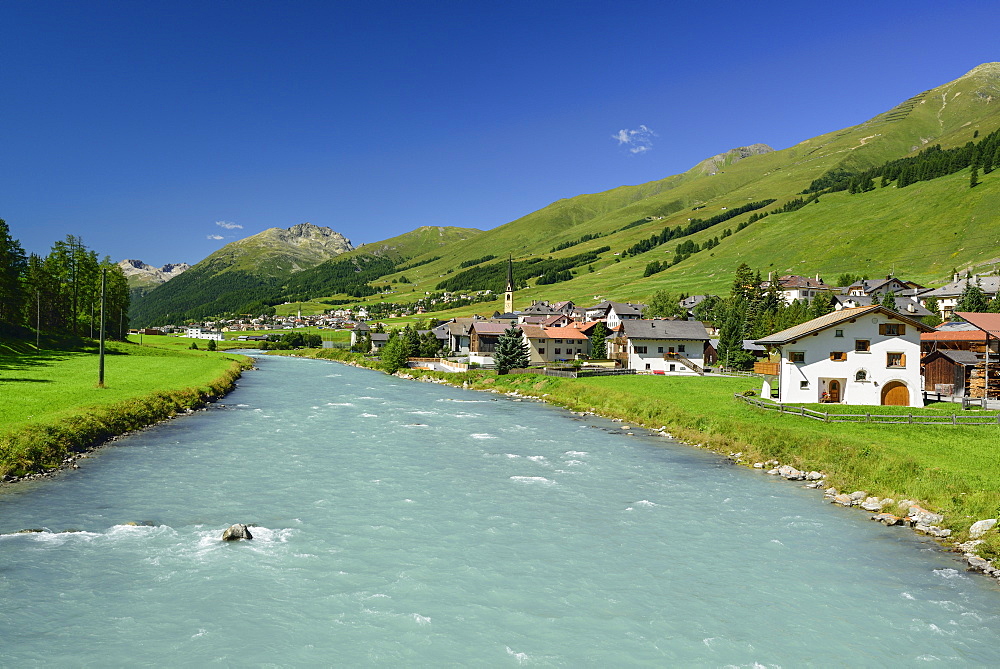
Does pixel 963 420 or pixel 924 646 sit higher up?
pixel 963 420

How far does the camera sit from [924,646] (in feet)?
44.1

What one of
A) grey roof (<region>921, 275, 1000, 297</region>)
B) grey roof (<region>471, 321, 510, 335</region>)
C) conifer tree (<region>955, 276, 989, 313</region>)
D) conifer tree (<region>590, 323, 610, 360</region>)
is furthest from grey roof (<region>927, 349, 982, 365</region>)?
grey roof (<region>921, 275, 1000, 297</region>)

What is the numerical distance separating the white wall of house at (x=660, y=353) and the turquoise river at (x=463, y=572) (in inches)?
2191

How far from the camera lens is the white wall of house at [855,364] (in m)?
40.3

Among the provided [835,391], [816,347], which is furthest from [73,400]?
[835,391]

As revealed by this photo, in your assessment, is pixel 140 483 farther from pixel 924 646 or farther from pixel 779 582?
pixel 924 646

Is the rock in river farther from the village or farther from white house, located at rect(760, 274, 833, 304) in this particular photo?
white house, located at rect(760, 274, 833, 304)

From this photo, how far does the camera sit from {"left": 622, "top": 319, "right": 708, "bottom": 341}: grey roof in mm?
84938

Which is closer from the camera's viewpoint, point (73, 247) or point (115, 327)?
point (73, 247)

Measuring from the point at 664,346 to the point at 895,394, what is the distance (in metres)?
45.5

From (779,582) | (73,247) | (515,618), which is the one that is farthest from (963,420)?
(73,247)

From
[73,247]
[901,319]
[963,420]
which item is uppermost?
[73,247]

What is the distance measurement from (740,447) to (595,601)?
22.4m

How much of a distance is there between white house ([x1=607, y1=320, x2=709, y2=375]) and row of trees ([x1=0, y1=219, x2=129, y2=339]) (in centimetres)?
7171
